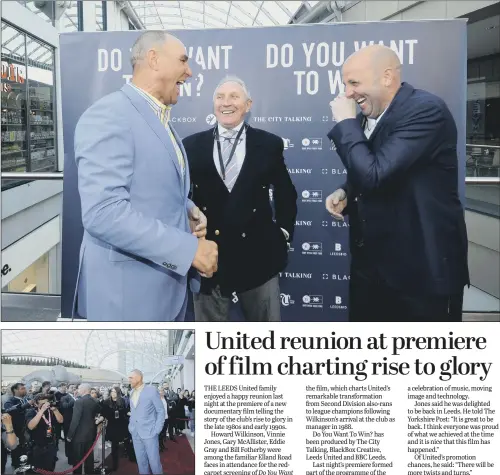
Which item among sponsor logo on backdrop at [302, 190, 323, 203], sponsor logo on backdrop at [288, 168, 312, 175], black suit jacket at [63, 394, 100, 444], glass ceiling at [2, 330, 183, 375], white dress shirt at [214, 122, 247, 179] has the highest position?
white dress shirt at [214, 122, 247, 179]

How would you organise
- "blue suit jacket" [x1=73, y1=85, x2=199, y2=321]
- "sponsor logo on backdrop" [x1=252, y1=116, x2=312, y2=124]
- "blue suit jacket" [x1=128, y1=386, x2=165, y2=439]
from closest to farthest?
"blue suit jacket" [x1=73, y1=85, x2=199, y2=321], "sponsor logo on backdrop" [x1=252, y1=116, x2=312, y2=124], "blue suit jacket" [x1=128, y1=386, x2=165, y2=439]

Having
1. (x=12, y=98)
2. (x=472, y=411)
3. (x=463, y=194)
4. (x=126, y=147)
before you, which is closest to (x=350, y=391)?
(x=472, y=411)

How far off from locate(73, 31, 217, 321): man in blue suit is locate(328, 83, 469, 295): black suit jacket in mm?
555

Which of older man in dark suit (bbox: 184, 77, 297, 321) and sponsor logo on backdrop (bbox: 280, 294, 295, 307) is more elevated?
older man in dark suit (bbox: 184, 77, 297, 321)

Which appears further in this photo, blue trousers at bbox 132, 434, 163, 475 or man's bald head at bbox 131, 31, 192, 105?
blue trousers at bbox 132, 434, 163, 475

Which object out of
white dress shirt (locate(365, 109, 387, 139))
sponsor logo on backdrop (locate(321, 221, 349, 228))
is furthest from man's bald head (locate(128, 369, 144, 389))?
white dress shirt (locate(365, 109, 387, 139))

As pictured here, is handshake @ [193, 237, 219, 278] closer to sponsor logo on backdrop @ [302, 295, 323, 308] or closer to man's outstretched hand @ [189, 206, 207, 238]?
man's outstretched hand @ [189, 206, 207, 238]

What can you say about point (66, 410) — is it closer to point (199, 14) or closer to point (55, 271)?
point (55, 271)

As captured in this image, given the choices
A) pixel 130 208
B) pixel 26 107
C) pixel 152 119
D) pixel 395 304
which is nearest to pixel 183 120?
pixel 152 119

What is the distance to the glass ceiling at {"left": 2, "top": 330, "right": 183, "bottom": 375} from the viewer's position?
190cm

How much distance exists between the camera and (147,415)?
1985mm

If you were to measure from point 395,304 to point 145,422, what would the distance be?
1.00 metres

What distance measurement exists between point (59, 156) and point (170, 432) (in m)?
1.07

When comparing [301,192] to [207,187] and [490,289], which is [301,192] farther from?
[490,289]
